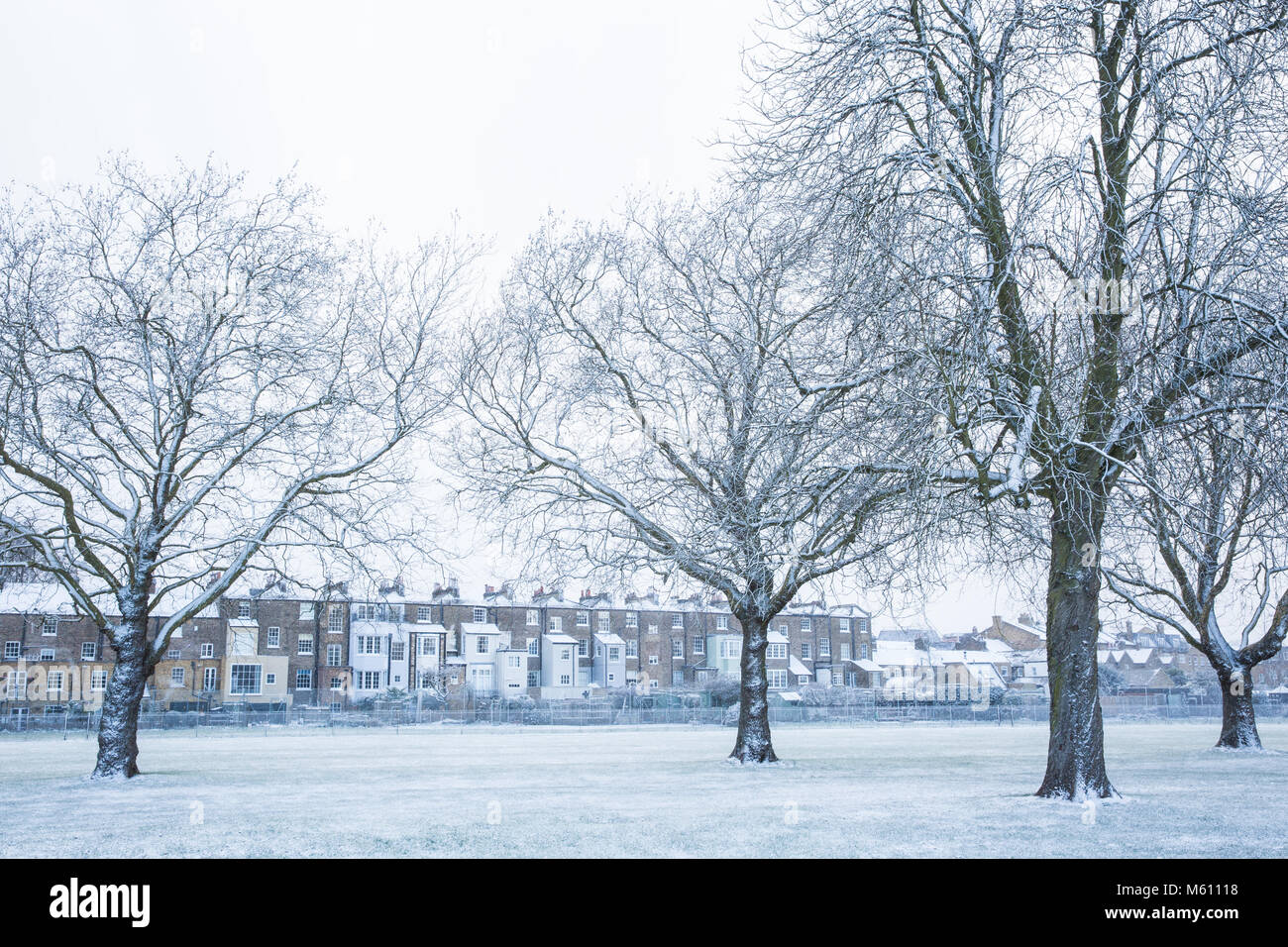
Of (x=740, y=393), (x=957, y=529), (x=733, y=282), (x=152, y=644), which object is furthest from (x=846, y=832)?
(x=152, y=644)

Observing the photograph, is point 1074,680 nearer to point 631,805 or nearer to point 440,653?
point 631,805

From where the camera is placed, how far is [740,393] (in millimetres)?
17500

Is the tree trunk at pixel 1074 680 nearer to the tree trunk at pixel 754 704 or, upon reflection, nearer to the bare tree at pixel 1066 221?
the bare tree at pixel 1066 221

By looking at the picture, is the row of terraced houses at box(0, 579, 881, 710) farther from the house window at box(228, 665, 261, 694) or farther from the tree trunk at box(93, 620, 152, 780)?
the tree trunk at box(93, 620, 152, 780)

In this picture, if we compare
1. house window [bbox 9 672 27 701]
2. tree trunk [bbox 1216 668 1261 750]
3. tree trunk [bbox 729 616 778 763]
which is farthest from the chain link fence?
tree trunk [bbox 729 616 778 763]

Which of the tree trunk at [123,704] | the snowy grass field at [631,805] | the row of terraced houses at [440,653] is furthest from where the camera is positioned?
the row of terraced houses at [440,653]

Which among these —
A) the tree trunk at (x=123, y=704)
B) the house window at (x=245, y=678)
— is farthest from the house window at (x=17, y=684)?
the tree trunk at (x=123, y=704)

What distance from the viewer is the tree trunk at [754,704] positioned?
78.7ft

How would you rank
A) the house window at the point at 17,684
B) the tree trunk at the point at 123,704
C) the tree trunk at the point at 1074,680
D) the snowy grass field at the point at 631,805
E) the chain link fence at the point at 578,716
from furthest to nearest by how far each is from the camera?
1. the house window at the point at 17,684
2. the chain link fence at the point at 578,716
3. the tree trunk at the point at 123,704
4. the tree trunk at the point at 1074,680
5. the snowy grass field at the point at 631,805

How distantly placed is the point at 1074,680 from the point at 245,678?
70050mm

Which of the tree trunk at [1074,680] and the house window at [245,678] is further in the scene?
the house window at [245,678]

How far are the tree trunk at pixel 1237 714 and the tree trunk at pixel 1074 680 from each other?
792 inches

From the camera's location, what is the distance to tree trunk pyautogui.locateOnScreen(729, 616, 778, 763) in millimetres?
24000

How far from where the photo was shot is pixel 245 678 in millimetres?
74375
